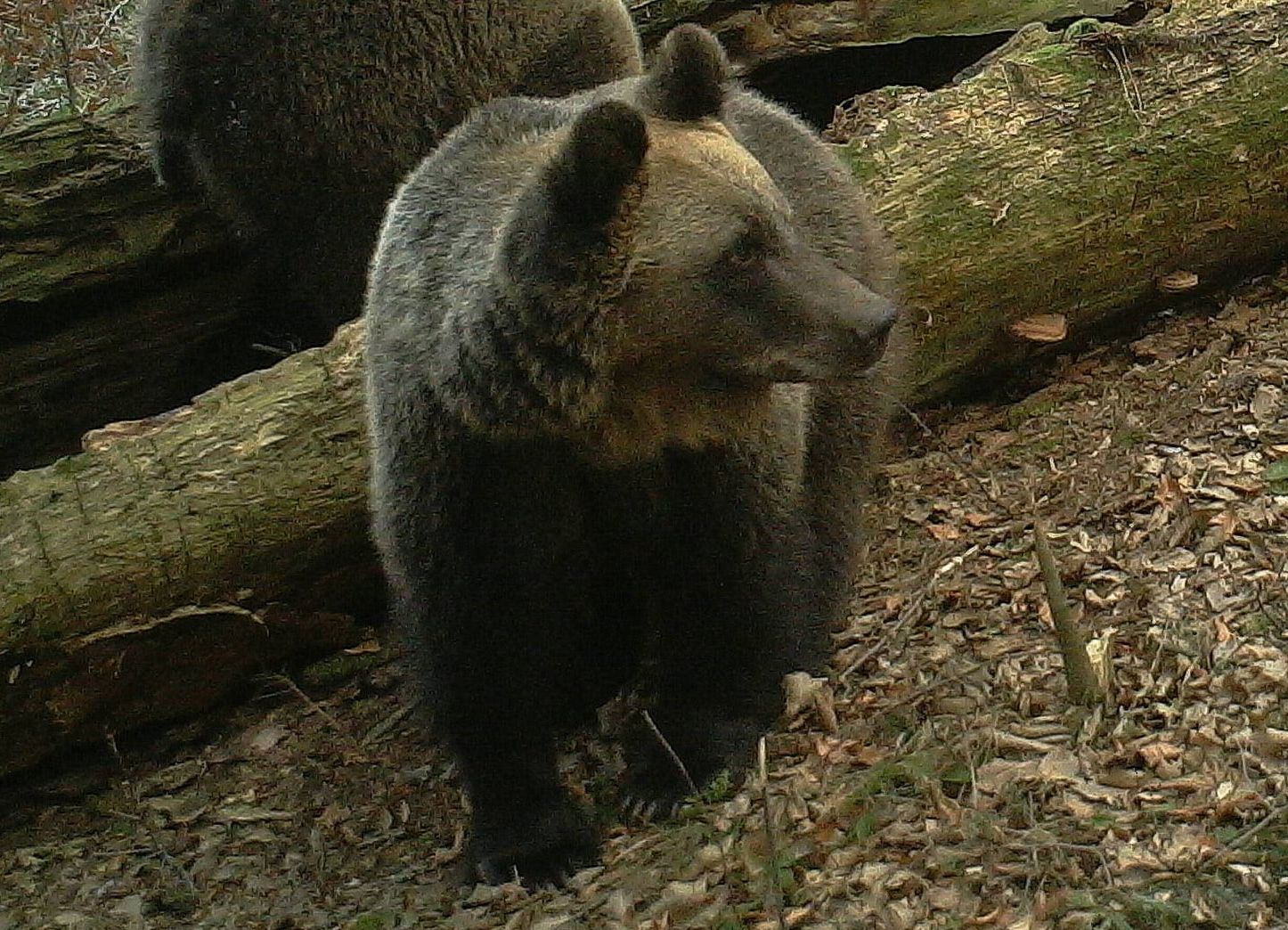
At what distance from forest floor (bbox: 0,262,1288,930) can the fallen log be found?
2120 millimetres

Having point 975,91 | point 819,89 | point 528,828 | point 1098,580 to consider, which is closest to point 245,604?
point 528,828

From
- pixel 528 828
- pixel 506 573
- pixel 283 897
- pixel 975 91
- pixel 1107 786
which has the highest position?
pixel 975 91

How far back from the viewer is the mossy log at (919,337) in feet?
21.7

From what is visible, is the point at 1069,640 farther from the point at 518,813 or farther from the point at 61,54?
the point at 61,54

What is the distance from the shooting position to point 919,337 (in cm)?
766

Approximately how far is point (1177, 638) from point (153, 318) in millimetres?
5604

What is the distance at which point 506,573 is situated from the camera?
537 cm

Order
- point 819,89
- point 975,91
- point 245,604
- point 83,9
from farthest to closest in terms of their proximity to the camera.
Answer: point 83,9
point 819,89
point 975,91
point 245,604

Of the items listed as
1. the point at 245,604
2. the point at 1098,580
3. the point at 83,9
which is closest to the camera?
the point at 1098,580

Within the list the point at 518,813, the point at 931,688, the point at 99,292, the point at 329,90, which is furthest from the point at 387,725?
the point at 329,90

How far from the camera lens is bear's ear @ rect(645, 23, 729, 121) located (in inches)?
199

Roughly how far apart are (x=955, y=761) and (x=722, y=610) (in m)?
1.00

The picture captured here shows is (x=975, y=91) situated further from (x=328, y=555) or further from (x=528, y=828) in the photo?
(x=528, y=828)

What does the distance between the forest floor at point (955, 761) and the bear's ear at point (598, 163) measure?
174 cm
